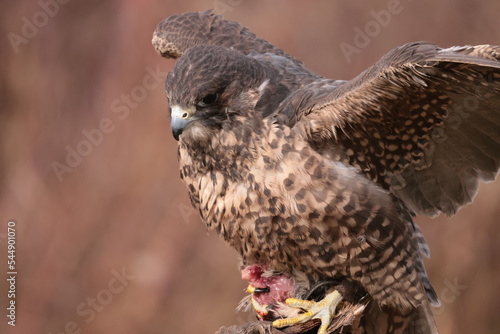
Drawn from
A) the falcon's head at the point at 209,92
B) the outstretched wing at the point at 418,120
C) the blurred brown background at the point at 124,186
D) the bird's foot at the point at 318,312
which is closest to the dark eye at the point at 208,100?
the falcon's head at the point at 209,92

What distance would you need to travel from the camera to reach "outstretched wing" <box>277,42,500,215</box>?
7.40ft

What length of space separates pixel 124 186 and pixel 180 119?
3297mm

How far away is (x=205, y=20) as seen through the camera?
3748mm

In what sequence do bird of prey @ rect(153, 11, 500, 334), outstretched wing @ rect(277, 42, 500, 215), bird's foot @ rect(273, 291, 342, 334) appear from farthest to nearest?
bird's foot @ rect(273, 291, 342, 334) < bird of prey @ rect(153, 11, 500, 334) < outstretched wing @ rect(277, 42, 500, 215)

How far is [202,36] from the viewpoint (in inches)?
143

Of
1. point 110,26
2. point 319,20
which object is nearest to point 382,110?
point 319,20

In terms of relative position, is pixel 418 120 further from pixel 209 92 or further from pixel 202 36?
pixel 202 36

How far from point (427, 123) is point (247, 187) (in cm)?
75

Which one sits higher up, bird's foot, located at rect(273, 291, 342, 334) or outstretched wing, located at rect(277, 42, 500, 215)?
outstretched wing, located at rect(277, 42, 500, 215)

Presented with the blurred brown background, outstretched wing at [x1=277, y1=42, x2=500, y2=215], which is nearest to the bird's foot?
outstretched wing at [x1=277, y1=42, x2=500, y2=215]

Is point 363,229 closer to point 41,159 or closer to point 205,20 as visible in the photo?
point 205,20

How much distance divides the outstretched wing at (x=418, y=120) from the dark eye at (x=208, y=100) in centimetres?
28

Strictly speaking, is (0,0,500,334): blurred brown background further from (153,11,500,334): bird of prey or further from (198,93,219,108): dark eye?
(198,93,219,108): dark eye

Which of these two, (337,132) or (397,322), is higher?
(337,132)
